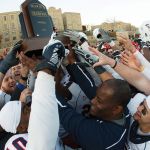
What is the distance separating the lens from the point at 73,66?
2920mm

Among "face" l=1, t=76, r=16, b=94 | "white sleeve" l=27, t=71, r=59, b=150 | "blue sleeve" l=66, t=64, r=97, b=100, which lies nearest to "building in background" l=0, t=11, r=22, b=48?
"face" l=1, t=76, r=16, b=94

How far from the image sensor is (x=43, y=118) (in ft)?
7.10

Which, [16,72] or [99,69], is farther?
[16,72]

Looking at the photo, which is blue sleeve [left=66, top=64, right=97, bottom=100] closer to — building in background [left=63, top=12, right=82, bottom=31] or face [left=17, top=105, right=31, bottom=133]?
face [left=17, top=105, right=31, bottom=133]

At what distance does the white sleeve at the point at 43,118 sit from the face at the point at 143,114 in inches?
24.9

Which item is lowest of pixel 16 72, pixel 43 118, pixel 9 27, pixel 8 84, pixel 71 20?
pixel 71 20

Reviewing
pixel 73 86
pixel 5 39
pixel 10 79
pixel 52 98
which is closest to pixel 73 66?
pixel 73 86

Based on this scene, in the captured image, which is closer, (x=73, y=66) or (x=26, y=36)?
(x=73, y=66)

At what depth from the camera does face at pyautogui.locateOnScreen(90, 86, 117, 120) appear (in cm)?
242

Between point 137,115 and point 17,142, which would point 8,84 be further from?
point 137,115

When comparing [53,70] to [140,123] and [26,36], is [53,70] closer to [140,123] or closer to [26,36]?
[140,123]

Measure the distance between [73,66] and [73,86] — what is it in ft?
0.61

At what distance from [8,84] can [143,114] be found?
1.85m

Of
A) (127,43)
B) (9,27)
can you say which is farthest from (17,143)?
(9,27)
